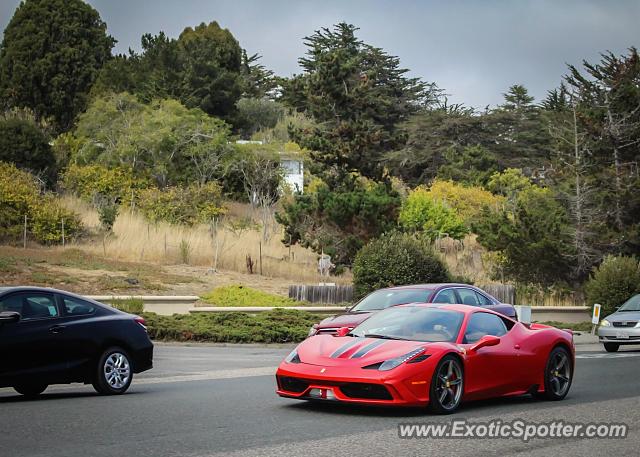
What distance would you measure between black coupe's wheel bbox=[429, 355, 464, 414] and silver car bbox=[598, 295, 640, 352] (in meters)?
15.2

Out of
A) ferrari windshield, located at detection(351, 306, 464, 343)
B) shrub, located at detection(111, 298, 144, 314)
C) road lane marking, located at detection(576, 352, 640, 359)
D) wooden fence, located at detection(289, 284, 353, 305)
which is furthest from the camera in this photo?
wooden fence, located at detection(289, 284, 353, 305)

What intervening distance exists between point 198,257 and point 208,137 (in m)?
24.4

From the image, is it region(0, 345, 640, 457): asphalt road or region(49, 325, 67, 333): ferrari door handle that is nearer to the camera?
region(0, 345, 640, 457): asphalt road

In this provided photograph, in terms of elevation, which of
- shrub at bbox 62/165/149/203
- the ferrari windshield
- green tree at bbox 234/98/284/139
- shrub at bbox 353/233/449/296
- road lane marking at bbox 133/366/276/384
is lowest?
road lane marking at bbox 133/366/276/384

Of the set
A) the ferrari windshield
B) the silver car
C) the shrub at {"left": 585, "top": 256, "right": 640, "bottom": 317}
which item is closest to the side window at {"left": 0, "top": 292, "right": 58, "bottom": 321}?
the ferrari windshield

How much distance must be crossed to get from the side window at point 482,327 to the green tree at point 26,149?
44.3 metres

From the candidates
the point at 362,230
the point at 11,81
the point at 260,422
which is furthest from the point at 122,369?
the point at 11,81

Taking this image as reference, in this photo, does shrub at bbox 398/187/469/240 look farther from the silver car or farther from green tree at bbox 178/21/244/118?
the silver car

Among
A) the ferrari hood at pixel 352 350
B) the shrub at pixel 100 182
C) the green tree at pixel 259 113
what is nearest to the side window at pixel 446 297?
the ferrari hood at pixel 352 350

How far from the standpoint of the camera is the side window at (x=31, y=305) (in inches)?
530

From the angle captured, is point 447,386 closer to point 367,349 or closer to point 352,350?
point 367,349

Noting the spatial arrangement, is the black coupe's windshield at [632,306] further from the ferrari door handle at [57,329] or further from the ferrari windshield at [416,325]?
the ferrari door handle at [57,329]

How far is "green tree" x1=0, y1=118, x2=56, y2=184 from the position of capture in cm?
5469

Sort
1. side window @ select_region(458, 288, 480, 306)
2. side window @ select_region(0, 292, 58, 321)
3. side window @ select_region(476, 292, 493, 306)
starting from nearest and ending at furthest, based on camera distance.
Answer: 1. side window @ select_region(0, 292, 58, 321)
2. side window @ select_region(458, 288, 480, 306)
3. side window @ select_region(476, 292, 493, 306)
